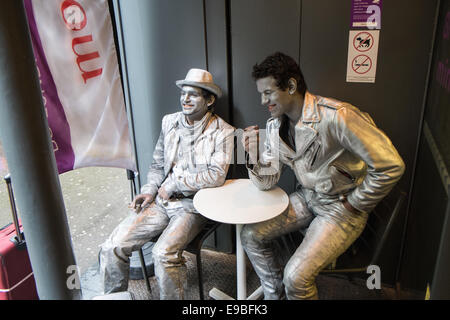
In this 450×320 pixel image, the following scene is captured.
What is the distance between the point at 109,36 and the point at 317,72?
1520mm

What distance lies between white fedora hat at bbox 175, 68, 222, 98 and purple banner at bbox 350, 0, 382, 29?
98cm

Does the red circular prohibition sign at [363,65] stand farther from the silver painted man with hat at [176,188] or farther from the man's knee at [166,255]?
the man's knee at [166,255]

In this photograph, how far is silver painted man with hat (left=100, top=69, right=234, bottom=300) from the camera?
2.29 m

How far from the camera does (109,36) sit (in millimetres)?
2719

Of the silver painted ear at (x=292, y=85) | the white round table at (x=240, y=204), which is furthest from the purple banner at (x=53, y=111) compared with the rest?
the silver painted ear at (x=292, y=85)

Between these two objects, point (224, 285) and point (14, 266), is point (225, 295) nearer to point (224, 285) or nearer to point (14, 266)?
point (224, 285)

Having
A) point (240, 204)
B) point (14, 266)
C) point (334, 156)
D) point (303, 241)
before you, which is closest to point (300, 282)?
point (303, 241)

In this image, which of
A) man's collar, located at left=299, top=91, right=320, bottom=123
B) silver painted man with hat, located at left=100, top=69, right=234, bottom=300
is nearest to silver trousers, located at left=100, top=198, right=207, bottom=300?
silver painted man with hat, located at left=100, top=69, right=234, bottom=300

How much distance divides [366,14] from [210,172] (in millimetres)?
1375

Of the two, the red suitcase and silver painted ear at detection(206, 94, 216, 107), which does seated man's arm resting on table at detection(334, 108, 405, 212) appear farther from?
the red suitcase

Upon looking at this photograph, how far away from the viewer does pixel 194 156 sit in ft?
8.48

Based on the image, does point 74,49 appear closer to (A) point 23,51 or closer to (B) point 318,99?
(B) point 318,99

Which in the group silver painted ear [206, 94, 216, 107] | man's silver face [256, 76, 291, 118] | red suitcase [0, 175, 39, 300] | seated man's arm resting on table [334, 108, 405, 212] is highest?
man's silver face [256, 76, 291, 118]

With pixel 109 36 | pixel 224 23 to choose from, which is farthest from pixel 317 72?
pixel 109 36
